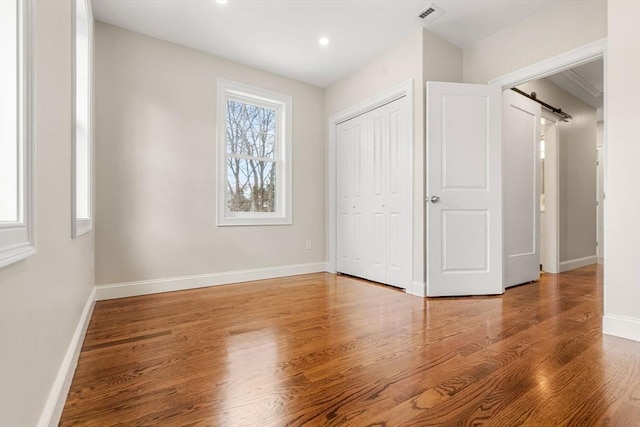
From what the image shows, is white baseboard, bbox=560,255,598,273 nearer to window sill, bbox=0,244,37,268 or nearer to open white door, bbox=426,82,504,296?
open white door, bbox=426,82,504,296

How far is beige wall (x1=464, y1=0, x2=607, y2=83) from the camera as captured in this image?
2.42 metres

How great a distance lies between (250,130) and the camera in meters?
3.79

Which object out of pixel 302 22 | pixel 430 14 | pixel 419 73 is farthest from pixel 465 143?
pixel 302 22

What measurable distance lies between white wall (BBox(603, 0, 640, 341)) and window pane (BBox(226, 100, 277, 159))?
3.15 metres

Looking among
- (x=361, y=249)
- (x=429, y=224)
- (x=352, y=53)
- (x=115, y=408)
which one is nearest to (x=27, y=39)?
(x=115, y=408)

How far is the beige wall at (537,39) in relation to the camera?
242cm

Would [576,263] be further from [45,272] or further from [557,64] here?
[45,272]

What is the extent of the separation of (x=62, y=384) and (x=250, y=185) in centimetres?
276

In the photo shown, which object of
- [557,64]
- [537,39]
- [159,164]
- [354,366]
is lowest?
[354,366]

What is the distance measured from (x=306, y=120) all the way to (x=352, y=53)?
105cm

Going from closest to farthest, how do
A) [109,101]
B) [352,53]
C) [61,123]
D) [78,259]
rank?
1. [61,123]
2. [78,259]
3. [109,101]
4. [352,53]

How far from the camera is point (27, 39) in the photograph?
0.90 meters

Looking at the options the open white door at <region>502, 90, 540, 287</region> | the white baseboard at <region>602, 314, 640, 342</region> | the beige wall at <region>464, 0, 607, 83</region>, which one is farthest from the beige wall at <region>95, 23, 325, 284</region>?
the white baseboard at <region>602, 314, 640, 342</region>

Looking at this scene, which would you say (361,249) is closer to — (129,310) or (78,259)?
(129,310)
